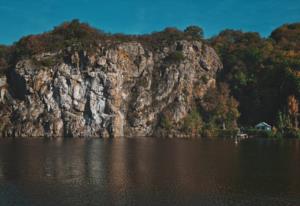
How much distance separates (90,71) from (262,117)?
207 feet

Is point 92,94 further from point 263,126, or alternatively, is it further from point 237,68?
point 237,68

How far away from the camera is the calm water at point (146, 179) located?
34.0m

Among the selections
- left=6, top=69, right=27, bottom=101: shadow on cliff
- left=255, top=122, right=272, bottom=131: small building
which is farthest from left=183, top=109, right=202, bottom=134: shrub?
left=6, top=69, right=27, bottom=101: shadow on cliff

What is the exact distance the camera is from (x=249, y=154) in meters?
68.8

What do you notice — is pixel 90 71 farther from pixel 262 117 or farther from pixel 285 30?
pixel 285 30

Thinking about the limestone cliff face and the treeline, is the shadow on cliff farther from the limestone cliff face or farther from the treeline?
the treeline

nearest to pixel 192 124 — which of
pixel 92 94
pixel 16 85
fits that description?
pixel 92 94

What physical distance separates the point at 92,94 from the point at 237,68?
Result: 60.2 metres

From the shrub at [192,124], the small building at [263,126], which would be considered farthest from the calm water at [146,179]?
the shrub at [192,124]

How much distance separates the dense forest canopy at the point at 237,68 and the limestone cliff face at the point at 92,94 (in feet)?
18.8

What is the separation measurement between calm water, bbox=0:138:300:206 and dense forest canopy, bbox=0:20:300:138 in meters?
67.2

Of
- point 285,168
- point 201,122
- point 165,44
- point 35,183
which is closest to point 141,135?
point 201,122

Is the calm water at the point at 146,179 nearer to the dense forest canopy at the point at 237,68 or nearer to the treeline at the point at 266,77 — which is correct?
the treeline at the point at 266,77

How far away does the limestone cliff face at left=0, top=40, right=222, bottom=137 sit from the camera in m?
117
